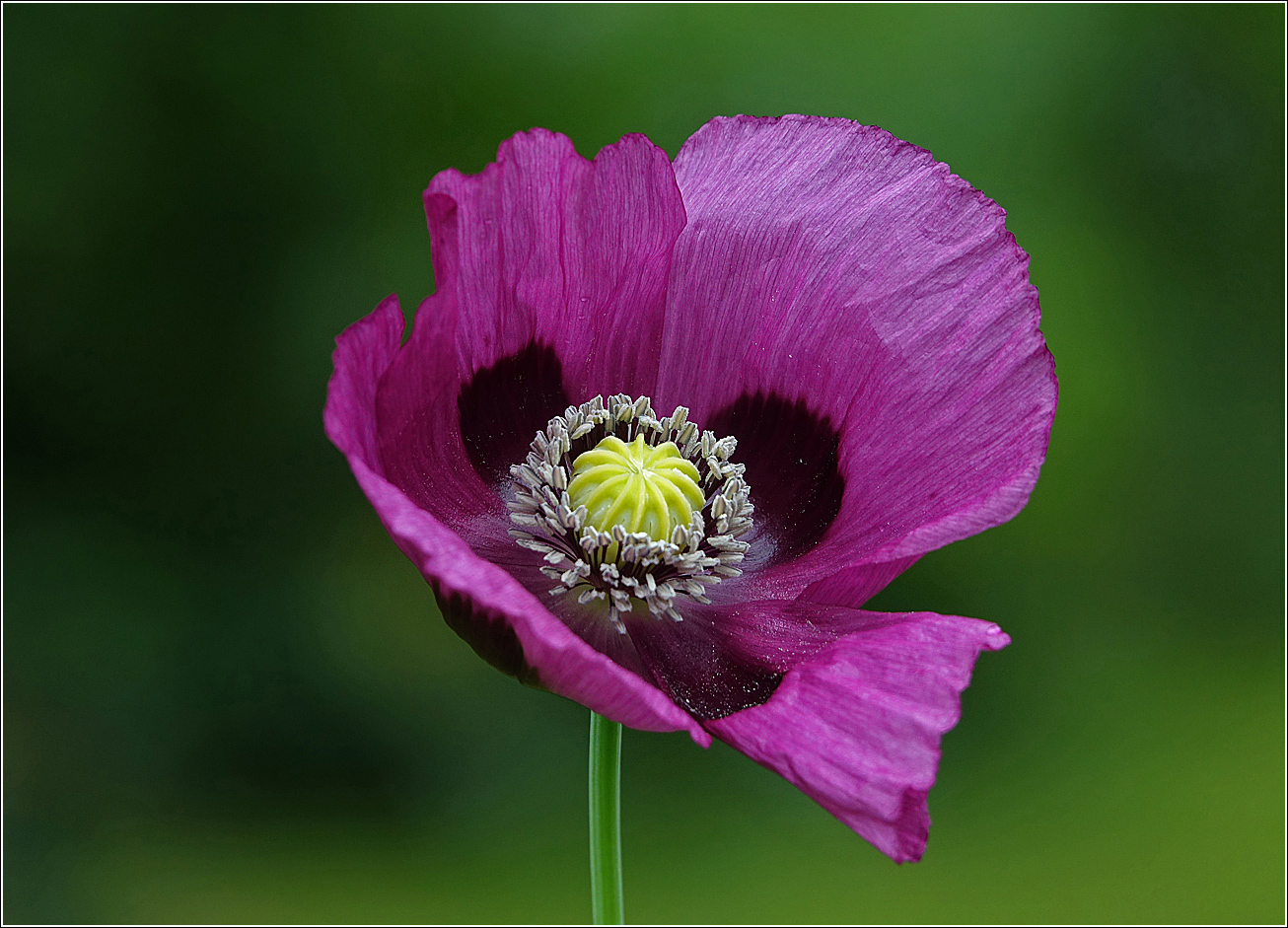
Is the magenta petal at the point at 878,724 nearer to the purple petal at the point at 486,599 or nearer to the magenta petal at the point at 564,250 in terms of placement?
the purple petal at the point at 486,599

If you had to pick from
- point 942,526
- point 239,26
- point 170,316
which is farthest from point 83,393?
point 942,526

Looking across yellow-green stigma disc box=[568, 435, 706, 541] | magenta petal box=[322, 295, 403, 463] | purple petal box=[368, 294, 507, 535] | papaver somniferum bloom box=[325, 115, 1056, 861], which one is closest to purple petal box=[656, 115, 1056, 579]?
papaver somniferum bloom box=[325, 115, 1056, 861]

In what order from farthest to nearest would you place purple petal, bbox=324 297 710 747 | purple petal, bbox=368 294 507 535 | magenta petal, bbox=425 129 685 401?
magenta petal, bbox=425 129 685 401
purple petal, bbox=368 294 507 535
purple petal, bbox=324 297 710 747

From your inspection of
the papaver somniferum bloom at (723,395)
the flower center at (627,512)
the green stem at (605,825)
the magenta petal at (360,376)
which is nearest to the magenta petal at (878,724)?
the papaver somniferum bloom at (723,395)

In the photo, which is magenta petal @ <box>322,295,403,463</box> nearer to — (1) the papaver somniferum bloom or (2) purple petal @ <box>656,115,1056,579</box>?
(1) the papaver somniferum bloom

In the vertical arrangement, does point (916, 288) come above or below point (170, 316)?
below

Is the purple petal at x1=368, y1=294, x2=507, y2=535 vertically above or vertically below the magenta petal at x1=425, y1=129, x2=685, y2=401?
below

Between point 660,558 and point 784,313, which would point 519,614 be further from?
point 784,313
